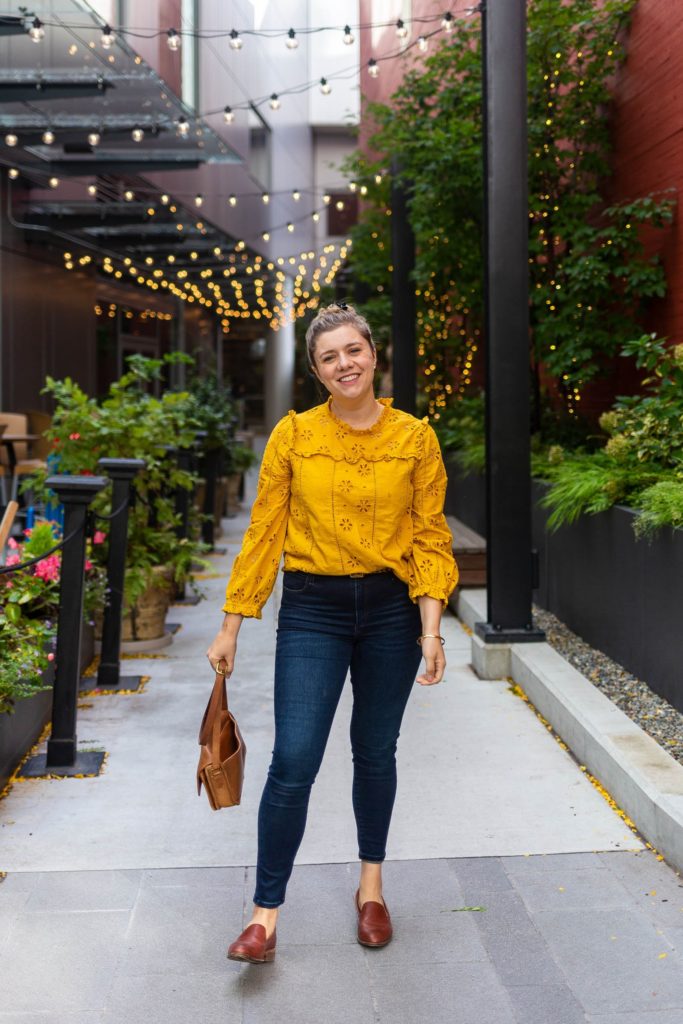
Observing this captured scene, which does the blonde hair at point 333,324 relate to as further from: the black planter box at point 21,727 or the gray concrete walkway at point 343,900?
the black planter box at point 21,727

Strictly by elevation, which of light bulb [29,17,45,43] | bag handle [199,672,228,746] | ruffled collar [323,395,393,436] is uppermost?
light bulb [29,17,45,43]

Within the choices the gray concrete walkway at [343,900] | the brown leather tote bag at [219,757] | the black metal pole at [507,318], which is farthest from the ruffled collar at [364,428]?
the black metal pole at [507,318]

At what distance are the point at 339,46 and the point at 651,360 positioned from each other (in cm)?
1652

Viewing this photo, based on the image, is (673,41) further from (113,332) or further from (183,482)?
(113,332)

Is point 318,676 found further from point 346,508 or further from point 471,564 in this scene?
A: point 471,564

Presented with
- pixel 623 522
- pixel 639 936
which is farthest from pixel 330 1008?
pixel 623 522

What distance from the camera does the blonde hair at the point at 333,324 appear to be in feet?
10.2

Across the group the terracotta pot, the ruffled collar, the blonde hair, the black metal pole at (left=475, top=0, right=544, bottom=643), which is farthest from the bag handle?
the terracotta pot

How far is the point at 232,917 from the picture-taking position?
3398mm

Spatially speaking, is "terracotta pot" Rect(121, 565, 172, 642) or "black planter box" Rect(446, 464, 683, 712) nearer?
"black planter box" Rect(446, 464, 683, 712)

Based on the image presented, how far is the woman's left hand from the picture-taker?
3.05 metres

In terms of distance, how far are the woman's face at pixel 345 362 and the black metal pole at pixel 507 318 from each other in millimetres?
3359

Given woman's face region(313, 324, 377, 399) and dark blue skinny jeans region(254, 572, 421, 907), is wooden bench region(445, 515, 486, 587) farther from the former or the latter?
woman's face region(313, 324, 377, 399)

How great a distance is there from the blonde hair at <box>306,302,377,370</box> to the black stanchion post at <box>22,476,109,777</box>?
1890mm
